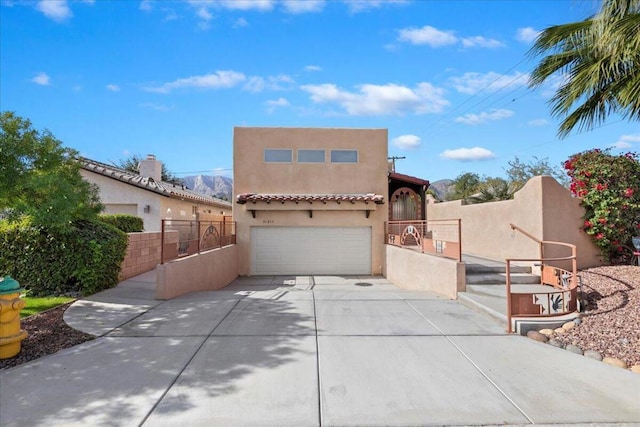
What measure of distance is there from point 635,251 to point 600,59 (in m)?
5.41

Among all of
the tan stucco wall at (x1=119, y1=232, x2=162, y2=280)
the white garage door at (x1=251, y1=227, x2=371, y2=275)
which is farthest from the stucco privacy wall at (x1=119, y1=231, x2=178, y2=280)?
the white garage door at (x1=251, y1=227, x2=371, y2=275)

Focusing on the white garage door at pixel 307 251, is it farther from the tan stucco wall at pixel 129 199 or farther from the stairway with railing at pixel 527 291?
the stairway with railing at pixel 527 291

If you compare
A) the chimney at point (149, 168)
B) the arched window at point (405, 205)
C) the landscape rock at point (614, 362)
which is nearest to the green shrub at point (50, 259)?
the landscape rock at point (614, 362)

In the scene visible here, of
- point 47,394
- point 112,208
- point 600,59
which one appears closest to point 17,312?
point 47,394

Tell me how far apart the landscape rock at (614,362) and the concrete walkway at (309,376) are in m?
0.22

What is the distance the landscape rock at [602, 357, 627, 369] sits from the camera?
192 inches

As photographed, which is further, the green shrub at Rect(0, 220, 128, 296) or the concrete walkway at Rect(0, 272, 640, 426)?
the green shrub at Rect(0, 220, 128, 296)

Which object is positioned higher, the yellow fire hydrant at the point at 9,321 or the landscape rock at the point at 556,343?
the yellow fire hydrant at the point at 9,321

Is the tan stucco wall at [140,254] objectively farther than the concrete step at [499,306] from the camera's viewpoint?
Yes

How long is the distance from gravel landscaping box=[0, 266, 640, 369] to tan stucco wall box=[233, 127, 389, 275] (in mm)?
8304

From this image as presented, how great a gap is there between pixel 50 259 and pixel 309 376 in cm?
775

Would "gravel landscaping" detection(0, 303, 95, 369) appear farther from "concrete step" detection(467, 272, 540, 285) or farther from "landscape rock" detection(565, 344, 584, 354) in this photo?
"concrete step" detection(467, 272, 540, 285)

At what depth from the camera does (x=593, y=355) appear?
5184mm

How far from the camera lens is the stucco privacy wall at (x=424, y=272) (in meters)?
8.77
